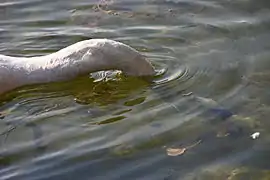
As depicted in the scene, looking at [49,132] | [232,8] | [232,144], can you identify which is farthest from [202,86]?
[232,8]

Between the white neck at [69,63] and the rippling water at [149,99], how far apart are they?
107mm

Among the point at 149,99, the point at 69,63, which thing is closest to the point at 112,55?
the point at 69,63

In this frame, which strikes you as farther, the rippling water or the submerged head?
the submerged head

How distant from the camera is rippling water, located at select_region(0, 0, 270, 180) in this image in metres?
3.98

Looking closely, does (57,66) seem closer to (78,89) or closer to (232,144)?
(78,89)

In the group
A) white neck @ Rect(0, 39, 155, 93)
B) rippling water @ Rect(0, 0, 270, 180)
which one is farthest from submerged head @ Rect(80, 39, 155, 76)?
rippling water @ Rect(0, 0, 270, 180)

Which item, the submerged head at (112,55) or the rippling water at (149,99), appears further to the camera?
the submerged head at (112,55)

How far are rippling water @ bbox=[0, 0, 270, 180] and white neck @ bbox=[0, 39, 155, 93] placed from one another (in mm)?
107

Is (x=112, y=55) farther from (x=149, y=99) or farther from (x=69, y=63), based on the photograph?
(x=149, y=99)

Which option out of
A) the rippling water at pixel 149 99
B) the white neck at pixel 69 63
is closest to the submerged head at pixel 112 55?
the white neck at pixel 69 63

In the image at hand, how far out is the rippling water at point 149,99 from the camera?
3979mm

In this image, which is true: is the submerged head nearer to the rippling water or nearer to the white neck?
the white neck

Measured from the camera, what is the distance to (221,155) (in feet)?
13.3

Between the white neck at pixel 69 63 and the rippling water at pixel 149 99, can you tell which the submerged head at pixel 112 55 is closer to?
the white neck at pixel 69 63
